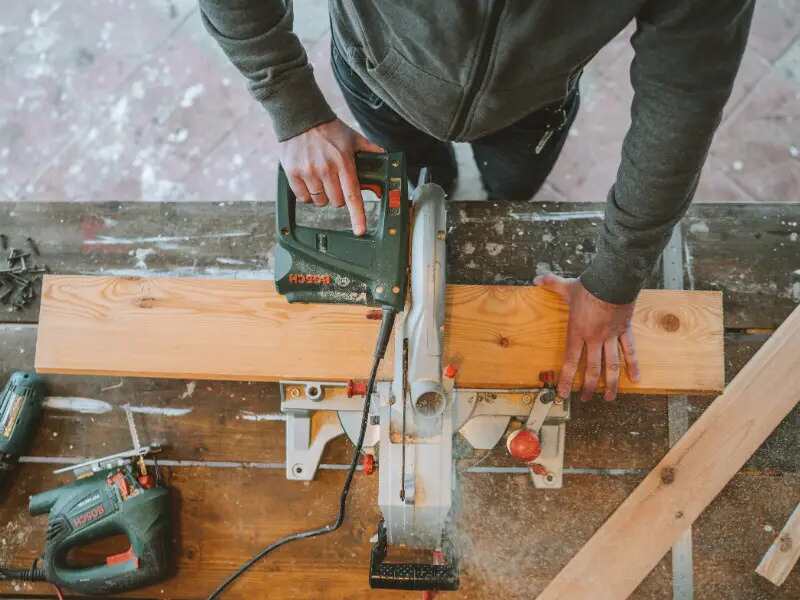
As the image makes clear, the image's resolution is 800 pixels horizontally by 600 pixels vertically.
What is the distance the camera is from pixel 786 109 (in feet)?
7.34

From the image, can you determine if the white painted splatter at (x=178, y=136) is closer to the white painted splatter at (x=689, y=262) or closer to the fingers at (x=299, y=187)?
the fingers at (x=299, y=187)

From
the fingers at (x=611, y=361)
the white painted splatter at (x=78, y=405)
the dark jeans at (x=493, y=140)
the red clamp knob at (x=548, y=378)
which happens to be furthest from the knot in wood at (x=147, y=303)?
the fingers at (x=611, y=361)

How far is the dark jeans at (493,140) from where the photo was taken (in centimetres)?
138

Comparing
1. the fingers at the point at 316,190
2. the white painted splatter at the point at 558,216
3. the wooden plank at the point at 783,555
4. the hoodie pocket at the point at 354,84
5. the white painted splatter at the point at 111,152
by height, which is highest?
the hoodie pocket at the point at 354,84

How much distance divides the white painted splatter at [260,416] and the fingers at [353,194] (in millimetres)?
625

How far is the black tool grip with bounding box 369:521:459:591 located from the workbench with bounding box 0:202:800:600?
0.30 m

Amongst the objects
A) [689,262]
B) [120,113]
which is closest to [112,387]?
[120,113]

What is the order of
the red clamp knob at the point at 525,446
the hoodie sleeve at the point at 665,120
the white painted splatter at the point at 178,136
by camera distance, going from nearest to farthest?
the hoodie sleeve at the point at 665,120 < the red clamp knob at the point at 525,446 < the white painted splatter at the point at 178,136

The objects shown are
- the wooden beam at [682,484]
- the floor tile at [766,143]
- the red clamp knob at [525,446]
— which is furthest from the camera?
the floor tile at [766,143]

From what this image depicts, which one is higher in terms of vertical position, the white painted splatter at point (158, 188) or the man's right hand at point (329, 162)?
the man's right hand at point (329, 162)

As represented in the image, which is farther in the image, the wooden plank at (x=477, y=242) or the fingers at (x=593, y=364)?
the wooden plank at (x=477, y=242)

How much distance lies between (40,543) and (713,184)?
243 cm

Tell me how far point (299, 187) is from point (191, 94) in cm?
140

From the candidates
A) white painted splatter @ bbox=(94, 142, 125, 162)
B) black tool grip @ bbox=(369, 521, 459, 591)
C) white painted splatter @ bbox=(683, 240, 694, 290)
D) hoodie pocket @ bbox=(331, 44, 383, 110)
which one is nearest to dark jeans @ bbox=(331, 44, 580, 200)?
hoodie pocket @ bbox=(331, 44, 383, 110)
